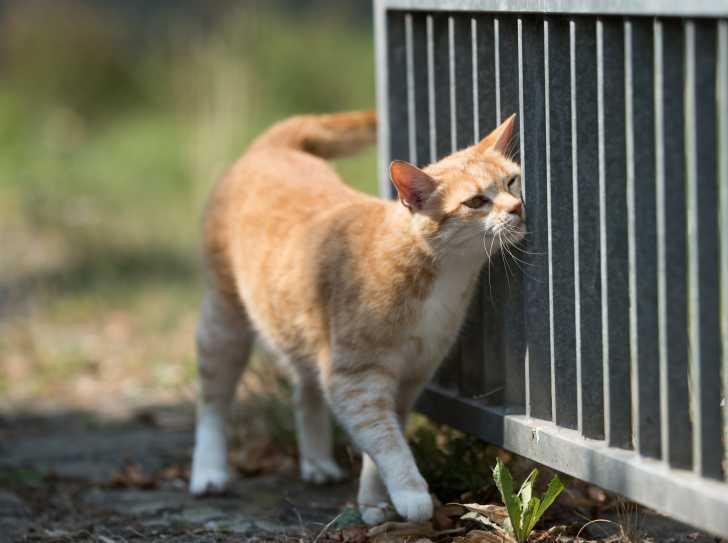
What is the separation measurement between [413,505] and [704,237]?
1.15m

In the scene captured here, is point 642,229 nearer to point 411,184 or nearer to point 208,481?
point 411,184

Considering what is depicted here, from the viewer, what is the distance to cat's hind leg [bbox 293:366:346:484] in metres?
4.01

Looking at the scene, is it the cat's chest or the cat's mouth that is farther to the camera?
the cat's chest

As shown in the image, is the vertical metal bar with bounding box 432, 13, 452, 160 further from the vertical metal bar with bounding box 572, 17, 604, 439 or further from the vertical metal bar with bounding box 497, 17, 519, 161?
the vertical metal bar with bounding box 572, 17, 604, 439

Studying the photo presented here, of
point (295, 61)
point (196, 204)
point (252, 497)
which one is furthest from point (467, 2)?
point (295, 61)

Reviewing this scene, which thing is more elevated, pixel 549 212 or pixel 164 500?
pixel 549 212

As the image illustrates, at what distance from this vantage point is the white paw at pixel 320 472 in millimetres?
3998

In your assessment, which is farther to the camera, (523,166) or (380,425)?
(380,425)

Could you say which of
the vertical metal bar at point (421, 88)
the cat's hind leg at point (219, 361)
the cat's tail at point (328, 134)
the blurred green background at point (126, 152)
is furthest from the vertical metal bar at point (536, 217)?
the blurred green background at point (126, 152)

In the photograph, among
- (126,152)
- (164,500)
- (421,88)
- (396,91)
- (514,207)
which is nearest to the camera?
(514,207)

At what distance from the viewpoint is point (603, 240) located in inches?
106

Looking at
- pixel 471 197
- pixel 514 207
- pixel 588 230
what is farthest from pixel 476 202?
pixel 588 230

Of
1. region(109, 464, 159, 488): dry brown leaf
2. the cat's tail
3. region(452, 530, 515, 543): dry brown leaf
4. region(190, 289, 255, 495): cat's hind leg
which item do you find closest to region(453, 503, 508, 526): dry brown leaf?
region(452, 530, 515, 543): dry brown leaf

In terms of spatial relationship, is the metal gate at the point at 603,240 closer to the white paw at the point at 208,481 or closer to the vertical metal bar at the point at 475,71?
the vertical metal bar at the point at 475,71
